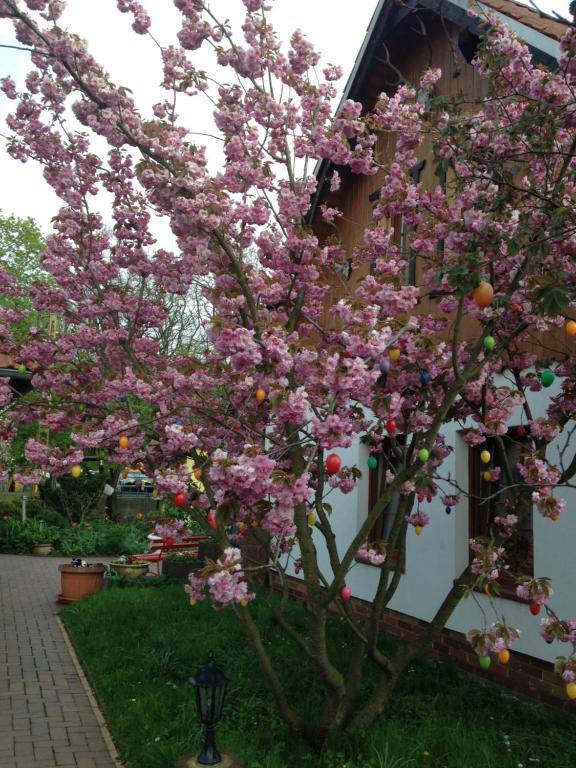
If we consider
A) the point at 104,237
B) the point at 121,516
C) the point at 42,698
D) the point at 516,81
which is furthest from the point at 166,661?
the point at 121,516

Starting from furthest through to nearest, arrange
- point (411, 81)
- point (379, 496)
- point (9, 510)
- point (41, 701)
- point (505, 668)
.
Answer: point (9, 510)
point (411, 81)
point (379, 496)
point (41, 701)
point (505, 668)

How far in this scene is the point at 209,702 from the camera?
15.0ft

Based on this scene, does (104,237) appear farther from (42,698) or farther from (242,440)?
(42,698)

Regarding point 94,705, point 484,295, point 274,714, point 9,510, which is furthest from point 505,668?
point 9,510

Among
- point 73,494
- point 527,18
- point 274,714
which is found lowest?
point 274,714

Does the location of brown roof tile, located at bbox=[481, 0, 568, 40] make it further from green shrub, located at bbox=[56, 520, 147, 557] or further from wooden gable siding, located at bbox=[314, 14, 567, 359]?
green shrub, located at bbox=[56, 520, 147, 557]

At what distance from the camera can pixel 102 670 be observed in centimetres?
746

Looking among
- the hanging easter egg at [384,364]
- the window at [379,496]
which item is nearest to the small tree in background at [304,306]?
the hanging easter egg at [384,364]

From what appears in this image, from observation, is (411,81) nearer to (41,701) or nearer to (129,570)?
(41,701)

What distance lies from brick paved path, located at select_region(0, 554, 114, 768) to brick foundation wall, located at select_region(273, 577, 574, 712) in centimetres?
250

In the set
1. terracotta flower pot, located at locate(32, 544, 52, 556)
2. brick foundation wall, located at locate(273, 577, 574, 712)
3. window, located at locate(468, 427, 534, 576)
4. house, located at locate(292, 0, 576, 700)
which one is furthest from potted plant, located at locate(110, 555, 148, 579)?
terracotta flower pot, located at locate(32, 544, 52, 556)

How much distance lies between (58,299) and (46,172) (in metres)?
1.27

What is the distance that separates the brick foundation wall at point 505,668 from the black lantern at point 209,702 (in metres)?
1.27

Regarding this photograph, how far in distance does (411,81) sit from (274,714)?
27.0ft
